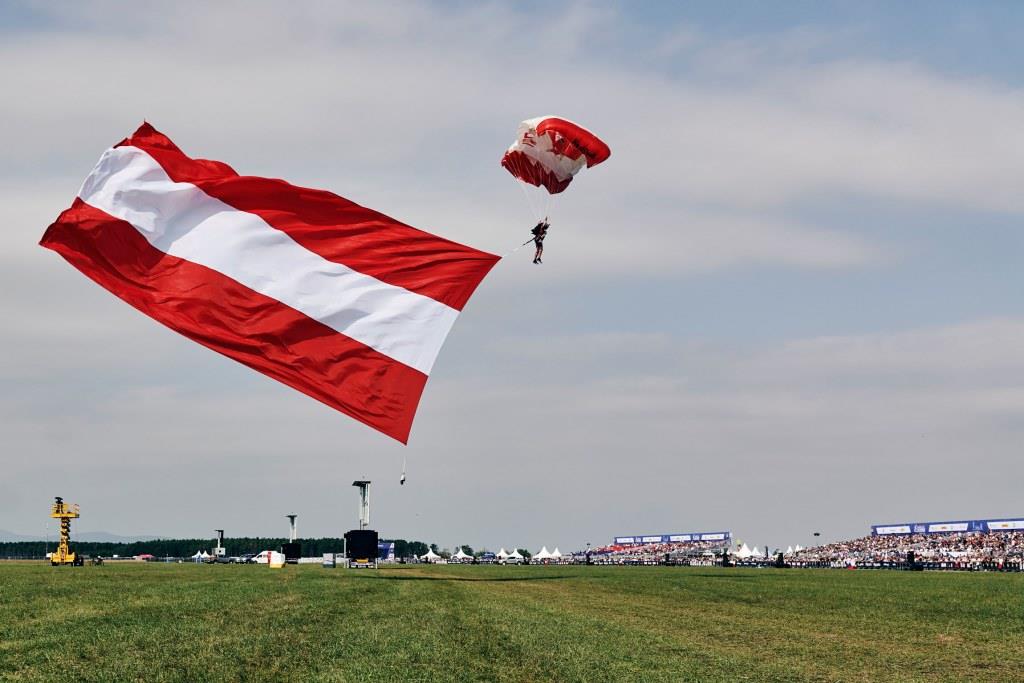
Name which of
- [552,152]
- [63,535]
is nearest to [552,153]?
[552,152]

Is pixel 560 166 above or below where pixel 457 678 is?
above

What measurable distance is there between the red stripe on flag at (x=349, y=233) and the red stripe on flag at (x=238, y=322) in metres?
0.78

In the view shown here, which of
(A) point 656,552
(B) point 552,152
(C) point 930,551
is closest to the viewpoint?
(B) point 552,152

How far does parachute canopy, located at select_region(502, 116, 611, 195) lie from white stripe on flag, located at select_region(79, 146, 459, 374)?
9960mm

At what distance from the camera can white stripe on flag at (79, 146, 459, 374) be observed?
32.3 feet

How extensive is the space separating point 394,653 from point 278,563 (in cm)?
5519

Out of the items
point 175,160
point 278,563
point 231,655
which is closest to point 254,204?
point 175,160

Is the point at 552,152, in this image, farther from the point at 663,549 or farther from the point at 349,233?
the point at 663,549

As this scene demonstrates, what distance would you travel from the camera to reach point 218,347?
943 centimetres

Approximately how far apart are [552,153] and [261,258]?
10630 mm

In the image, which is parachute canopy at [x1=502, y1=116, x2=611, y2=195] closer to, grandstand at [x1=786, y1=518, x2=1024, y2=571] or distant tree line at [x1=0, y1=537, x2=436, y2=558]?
grandstand at [x1=786, y1=518, x2=1024, y2=571]

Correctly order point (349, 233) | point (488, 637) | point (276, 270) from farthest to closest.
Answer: point (488, 637)
point (349, 233)
point (276, 270)

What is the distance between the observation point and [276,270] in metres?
10.0

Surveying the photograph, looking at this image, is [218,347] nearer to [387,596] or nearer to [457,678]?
[457,678]
